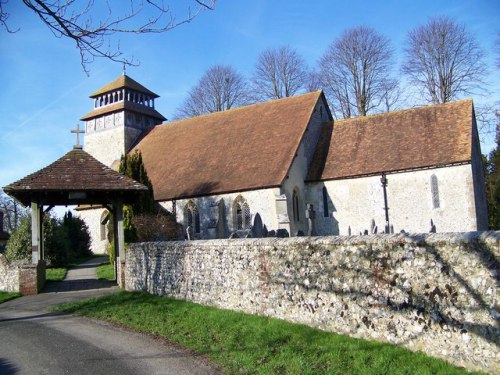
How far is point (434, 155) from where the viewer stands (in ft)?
73.8

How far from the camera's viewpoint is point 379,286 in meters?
6.95

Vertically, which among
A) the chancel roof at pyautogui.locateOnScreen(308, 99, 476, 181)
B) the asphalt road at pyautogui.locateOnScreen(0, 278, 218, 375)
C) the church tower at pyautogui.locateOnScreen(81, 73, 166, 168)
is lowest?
the asphalt road at pyautogui.locateOnScreen(0, 278, 218, 375)

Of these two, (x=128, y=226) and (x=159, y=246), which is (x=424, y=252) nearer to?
(x=159, y=246)

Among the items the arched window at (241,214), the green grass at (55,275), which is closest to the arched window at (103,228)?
the green grass at (55,275)

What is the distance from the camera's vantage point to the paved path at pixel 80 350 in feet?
22.7

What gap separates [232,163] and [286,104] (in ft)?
18.6

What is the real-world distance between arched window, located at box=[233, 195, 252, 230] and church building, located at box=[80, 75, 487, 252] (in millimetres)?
54

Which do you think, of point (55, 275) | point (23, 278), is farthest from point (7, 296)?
point (55, 275)

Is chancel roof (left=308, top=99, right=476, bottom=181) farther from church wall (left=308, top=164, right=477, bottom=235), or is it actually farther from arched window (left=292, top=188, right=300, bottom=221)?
arched window (left=292, top=188, right=300, bottom=221)

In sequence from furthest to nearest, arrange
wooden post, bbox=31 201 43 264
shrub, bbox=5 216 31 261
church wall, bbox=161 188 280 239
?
church wall, bbox=161 188 280 239 < shrub, bbox=5 216 31 261 < wooden post, bbox=31 201 43 264

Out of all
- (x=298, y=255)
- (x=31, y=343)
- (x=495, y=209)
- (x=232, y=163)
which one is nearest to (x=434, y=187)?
(x=232, y=163)

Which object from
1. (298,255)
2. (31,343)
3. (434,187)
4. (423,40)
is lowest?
(31,343)

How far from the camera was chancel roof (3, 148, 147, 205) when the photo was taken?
14938 mm

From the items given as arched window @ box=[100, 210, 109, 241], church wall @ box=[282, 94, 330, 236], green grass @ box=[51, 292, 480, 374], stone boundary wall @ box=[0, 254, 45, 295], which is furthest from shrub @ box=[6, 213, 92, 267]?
green grass @ box=[51, 292, 480, 374]
